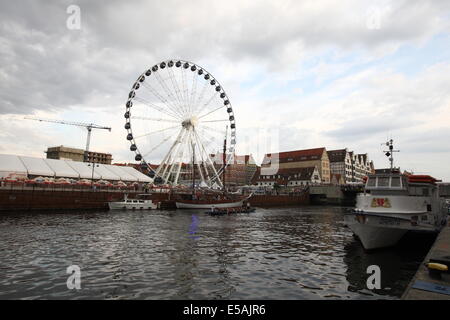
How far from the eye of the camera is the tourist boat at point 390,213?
18797 mm

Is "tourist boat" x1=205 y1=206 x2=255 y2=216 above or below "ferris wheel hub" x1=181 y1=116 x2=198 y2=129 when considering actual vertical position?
below

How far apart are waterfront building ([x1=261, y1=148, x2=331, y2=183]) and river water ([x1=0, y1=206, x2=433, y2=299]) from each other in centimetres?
10458

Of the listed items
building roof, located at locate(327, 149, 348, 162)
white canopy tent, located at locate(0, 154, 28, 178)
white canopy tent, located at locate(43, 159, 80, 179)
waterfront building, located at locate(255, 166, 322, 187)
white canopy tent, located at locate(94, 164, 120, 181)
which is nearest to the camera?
white canopy tent, located at locate(0, 154, 28, 178)

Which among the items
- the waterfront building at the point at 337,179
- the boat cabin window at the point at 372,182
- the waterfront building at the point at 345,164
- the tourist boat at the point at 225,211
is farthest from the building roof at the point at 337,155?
the boat cabin window at the point at 372,182

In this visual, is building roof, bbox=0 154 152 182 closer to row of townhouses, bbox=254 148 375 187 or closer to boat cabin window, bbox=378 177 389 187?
boat cabin window, bbox=378 177 389 187

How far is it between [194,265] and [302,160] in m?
122

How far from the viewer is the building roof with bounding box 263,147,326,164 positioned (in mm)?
129300

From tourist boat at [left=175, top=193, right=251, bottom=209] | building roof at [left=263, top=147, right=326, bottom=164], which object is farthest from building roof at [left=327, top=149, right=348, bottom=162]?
tourist boat at [left=175, top=193, right=251, bottom=209]

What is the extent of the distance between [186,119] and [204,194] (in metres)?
20.2

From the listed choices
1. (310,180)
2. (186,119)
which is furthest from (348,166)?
(186,119)

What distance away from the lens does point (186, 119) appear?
64.2 meters

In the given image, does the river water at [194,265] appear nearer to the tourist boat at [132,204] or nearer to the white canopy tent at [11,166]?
the tourist boat at [132,204]

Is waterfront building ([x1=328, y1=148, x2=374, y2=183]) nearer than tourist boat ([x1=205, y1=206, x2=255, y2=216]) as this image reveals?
No
